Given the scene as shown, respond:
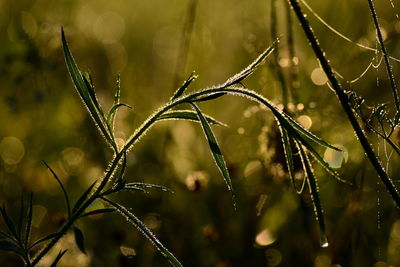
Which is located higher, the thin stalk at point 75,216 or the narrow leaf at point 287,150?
the narrow leaf at point 287,150

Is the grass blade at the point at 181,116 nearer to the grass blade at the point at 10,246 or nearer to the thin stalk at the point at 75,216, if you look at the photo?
the thin stalk at the point at 75,216

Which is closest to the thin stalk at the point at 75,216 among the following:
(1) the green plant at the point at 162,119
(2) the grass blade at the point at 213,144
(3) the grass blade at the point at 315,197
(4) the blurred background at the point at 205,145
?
(1) the green plant at the point at 162,119

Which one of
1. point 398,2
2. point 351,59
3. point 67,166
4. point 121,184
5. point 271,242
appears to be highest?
point 398,2

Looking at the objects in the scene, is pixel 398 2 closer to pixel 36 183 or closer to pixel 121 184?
pixel 36 183

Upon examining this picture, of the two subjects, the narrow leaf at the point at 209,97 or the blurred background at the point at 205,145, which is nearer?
the narrow leaf at the point at 209,97

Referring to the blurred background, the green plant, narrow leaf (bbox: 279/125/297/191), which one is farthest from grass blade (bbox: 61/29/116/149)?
the blurred background

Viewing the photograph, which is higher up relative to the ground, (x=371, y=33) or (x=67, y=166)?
(x=371, y=33)

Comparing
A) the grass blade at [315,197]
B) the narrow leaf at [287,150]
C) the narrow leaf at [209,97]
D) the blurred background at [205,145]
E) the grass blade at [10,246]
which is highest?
the blurred background at [205,145]

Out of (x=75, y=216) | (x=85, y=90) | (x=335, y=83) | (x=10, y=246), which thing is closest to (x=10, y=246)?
(x=10, y=246)

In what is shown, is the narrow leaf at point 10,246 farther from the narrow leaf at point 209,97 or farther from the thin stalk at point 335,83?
the thin stalk at point 335,83

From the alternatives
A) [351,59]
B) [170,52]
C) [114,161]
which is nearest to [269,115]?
[351,59]
